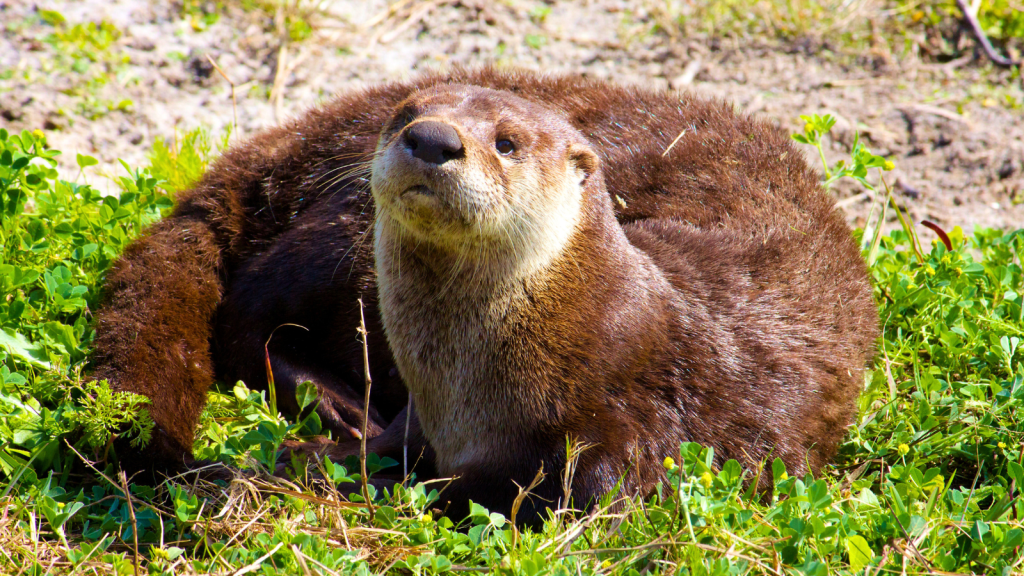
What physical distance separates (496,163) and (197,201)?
1317mm

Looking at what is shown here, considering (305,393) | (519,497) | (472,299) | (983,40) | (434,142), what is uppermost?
(434,142)

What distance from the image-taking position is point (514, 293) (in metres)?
2.10

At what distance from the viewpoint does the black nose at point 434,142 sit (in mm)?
1874

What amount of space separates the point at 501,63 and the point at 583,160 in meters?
2.59

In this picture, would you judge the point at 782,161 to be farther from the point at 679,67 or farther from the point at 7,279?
the point at 7,279

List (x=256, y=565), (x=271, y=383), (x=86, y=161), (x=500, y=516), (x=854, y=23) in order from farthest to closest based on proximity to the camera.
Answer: (x=854, y=23) < (x=86, y=161) < (x=271, y=383) < (x=500, y=516) < (x=256, y=565)

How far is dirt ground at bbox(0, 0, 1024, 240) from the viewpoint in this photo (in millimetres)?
3867

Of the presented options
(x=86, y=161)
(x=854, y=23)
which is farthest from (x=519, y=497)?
(x=854, y=23)

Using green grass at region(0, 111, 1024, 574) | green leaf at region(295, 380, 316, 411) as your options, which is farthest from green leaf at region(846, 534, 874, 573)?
green leaf at region(295, 380, 316, 411)

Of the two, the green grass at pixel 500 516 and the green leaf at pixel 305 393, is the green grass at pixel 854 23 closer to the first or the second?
the green grass at pixel 500 516

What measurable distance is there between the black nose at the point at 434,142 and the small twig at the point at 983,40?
3846 millimetres

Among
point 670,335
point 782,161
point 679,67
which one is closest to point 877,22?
point 679,67

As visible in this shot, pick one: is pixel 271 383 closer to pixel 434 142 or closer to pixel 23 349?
pixel 23 349

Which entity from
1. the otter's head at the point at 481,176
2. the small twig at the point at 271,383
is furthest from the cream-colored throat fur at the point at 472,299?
the small twig at the point at 271,383
